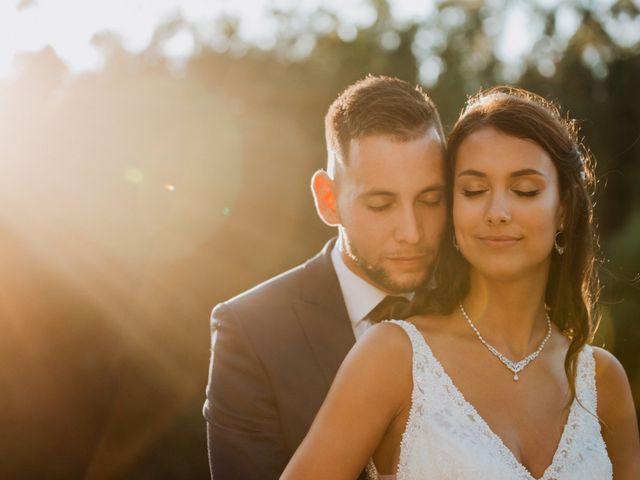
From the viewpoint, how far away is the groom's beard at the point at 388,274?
3191mm

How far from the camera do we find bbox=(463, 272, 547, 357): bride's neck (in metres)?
2.64

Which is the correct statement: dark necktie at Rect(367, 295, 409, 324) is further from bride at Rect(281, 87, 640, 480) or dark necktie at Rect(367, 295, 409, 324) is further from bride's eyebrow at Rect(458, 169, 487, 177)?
bride's eyebrow at Rect(458, 169, 487, 177)

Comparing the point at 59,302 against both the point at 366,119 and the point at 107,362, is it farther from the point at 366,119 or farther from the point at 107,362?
the point at 366,119

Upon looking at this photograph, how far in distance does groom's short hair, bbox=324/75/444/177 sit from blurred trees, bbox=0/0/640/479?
38.7 inches

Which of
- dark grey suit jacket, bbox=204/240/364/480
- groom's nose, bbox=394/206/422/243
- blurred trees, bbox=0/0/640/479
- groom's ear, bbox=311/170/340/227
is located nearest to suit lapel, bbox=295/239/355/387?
dark grey suit jacket, bbox=204/240/364/480

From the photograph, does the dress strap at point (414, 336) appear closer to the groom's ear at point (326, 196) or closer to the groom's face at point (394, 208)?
the groom's face at point (394, 208)

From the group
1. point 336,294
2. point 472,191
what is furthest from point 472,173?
point 336,294

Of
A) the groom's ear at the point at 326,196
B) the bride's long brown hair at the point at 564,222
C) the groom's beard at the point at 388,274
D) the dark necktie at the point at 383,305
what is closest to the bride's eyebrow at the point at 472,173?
the bride's long brown hair at the point at 564,222

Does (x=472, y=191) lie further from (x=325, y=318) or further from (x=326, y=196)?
(x=326, y=196)

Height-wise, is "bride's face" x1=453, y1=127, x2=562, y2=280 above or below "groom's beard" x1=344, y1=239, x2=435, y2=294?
above

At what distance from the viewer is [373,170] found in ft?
10.7

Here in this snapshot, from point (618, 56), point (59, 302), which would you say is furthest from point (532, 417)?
point (618, 56)

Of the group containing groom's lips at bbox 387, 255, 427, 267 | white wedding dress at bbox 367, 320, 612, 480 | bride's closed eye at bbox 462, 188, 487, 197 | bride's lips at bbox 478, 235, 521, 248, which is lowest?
white wedding dress at bbox 367, 320, 612, 480

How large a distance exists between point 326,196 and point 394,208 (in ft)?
1.89
